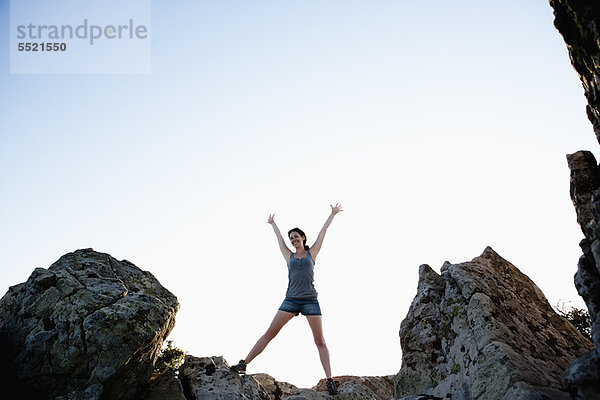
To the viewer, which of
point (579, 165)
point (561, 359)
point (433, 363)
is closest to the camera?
point (579, 165)

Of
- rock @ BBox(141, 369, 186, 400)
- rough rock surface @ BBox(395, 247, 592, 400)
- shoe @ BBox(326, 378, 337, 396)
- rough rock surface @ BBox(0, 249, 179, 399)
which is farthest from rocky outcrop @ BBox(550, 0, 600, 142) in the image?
rock @ BBox(141, 369, 186, 400)

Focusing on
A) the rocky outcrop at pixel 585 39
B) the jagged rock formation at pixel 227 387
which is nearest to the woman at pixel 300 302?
the jagged rock formation at pixel 227 387

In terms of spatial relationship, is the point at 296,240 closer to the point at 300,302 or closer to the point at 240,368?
the point at 300,302

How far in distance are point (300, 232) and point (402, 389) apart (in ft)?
19.5

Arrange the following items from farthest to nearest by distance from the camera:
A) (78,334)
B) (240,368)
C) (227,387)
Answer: (240,368)
(227,387)
(78,334)

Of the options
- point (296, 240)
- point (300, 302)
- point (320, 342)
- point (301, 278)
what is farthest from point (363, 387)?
point (296, 240)

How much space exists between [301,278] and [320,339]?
5.63 feet

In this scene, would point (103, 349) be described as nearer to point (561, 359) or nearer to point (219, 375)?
point (219, 375)

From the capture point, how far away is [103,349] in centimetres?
840

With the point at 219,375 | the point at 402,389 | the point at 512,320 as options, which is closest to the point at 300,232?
the point at 219,375

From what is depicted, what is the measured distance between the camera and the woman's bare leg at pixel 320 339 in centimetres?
1120

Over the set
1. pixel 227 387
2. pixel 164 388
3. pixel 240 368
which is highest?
pixel 240 368

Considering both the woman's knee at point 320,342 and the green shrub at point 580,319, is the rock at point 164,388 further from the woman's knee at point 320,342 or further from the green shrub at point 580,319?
the green shrub at point 580,319

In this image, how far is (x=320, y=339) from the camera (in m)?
11.4
